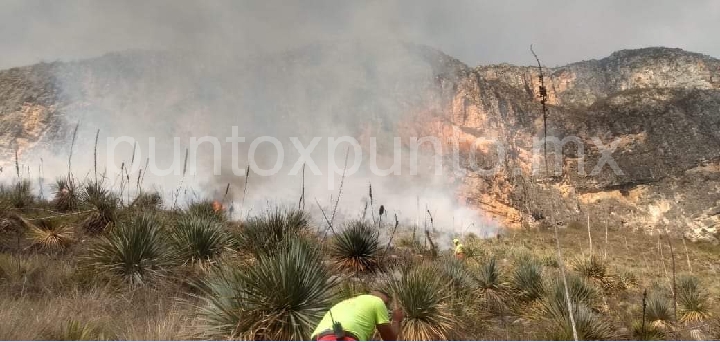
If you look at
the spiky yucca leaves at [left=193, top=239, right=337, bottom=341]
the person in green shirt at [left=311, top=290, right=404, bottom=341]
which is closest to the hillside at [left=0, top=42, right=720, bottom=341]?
the spiky yucca leaves at [left=193, top=239, right=337, bottom=341]

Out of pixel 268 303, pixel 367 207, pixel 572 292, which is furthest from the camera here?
pixel 367 207

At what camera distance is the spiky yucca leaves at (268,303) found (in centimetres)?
544

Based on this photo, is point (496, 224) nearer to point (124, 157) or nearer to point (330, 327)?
point (124, 157)

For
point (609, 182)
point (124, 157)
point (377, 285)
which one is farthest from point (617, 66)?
point (377, 285)

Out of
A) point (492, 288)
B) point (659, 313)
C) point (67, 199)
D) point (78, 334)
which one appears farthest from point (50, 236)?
point (659, 313)

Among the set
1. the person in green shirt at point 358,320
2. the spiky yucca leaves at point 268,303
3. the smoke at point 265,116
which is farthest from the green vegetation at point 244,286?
the smoke at point 265,116

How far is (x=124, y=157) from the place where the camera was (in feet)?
171

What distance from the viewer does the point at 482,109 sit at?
64.4 m

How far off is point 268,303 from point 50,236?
8689mm

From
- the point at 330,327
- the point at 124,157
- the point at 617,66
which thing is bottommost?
the point at 330,327

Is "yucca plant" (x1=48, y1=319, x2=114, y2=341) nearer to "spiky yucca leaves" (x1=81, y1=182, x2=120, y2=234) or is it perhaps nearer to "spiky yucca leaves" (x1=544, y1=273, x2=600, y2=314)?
"spiky yucca leaves" (x1=81, y1=182, x2=120, y2=234)

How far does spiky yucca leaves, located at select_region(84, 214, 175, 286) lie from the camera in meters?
8.46

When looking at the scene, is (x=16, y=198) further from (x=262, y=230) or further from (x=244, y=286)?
(x=244, y=286)

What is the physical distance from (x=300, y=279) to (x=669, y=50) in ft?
291
